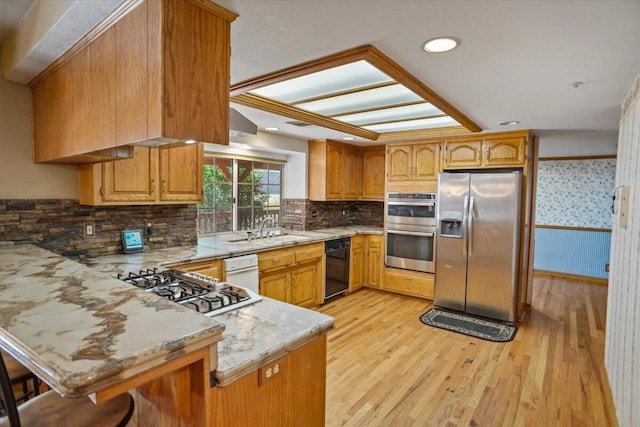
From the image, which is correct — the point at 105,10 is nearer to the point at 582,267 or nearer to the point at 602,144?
the point at 602,144

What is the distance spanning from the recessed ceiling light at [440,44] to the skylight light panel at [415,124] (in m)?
1.77

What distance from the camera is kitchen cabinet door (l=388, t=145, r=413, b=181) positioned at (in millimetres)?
4520

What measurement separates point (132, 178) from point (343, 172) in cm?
294

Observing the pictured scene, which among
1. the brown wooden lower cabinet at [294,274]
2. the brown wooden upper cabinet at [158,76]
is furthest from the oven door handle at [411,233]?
the brown wooden upper cabinet at [158,76]

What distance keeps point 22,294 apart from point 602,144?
6.10m

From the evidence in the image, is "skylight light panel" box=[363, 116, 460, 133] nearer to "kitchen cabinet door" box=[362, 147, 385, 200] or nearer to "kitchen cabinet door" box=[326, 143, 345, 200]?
"kitchen cabinet door" box=[326, 143, 345, 200]

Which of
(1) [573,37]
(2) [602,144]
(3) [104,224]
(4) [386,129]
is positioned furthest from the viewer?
(2) [602,144]

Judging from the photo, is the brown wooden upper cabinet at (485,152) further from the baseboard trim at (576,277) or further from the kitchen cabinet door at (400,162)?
the baseboard trim at (576,277)

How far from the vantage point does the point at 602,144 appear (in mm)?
4598

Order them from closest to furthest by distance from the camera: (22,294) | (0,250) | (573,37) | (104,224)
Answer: (22,294), (573,37), (0,250), (104,224)

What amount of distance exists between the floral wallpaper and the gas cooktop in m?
6.28

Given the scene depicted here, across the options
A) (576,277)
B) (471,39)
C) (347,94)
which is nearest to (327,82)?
(347,94)

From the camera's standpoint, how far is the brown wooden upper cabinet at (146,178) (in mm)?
2457

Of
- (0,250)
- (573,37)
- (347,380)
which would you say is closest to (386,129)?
(573,37)
